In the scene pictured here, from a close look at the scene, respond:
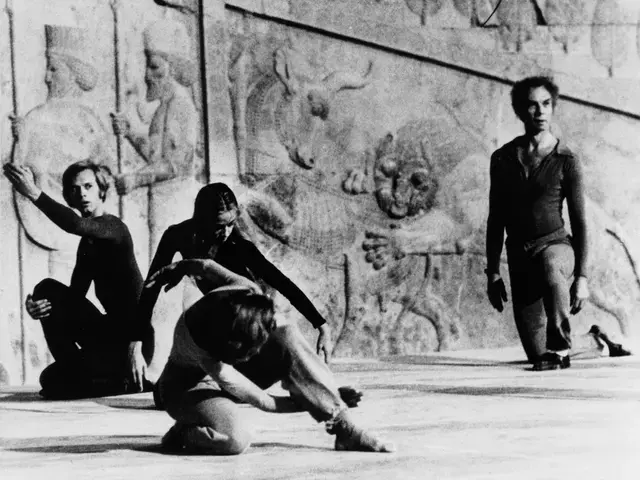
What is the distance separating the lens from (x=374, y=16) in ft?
35.2

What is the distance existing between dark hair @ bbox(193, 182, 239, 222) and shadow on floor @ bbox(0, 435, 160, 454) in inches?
59.8

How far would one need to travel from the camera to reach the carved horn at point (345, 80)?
34.5 feet

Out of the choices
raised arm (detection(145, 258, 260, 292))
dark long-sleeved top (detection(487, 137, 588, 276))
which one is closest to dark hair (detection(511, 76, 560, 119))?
dark long-sleeved top (detection(487, 137, 588, 276))

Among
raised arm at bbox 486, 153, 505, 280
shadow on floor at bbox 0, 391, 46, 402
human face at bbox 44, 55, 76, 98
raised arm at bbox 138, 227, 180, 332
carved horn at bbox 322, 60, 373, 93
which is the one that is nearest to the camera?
raised arm at bbox 138, 227, 180, 332

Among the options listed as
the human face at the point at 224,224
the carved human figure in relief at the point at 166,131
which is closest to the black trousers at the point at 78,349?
the human face at the point at 224,224

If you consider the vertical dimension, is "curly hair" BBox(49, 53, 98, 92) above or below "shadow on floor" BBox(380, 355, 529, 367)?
above

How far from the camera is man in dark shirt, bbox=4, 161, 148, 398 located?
8438mm

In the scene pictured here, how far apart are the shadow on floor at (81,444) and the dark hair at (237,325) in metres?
0.83

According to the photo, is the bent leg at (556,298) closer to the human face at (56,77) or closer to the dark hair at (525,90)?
the dark hair at (525,90)

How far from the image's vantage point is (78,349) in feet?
27.9

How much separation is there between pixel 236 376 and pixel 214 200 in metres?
2.19

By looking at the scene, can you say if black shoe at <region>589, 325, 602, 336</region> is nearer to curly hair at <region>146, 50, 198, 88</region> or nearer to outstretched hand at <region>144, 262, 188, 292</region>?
curly hair at <region>146, 50, 198, 88</region>

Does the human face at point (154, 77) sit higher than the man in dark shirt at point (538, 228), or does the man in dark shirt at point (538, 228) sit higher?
the human face at point (154, 77)

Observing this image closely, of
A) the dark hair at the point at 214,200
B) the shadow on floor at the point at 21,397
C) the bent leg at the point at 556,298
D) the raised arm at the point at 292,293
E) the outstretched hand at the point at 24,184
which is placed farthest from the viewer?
the bent leg at the point at 556,298
